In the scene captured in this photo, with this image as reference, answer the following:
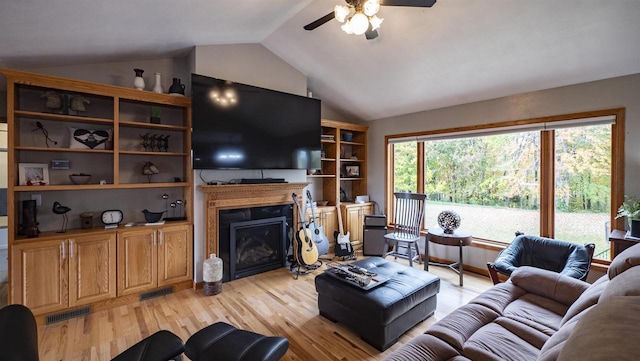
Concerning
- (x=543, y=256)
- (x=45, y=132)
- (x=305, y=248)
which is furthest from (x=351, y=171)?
(x=45, y=132)

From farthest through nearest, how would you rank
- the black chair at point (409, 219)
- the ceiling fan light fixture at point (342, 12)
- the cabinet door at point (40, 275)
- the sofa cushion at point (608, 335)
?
the black chair at point (409, 219)
the cabinet door at point (40, 275)
the ceiling fan light fixture at point (342, 12)
the sofa cushion at point (608, 335)

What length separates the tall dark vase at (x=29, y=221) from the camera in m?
2.53

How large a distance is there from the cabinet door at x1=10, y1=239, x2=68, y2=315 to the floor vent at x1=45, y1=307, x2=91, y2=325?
68 mm

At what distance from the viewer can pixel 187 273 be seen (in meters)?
3.27

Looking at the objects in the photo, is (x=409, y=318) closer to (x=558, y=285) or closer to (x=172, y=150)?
(x=558, y=285)

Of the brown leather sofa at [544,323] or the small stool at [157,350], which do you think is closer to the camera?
the brown leather sofa at [544,323]

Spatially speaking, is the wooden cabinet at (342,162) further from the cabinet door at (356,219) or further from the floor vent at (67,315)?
the floor vent at (67,315)

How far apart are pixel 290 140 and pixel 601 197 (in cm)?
364

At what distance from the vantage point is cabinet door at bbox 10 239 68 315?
240cm

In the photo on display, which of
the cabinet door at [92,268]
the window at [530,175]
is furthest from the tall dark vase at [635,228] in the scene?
the cabinet door at [92,268]

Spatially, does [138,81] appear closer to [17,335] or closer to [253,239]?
[253,239]

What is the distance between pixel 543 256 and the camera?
2928mm

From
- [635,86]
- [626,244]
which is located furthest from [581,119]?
[626,244]

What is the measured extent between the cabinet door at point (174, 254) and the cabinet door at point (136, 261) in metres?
0.07
